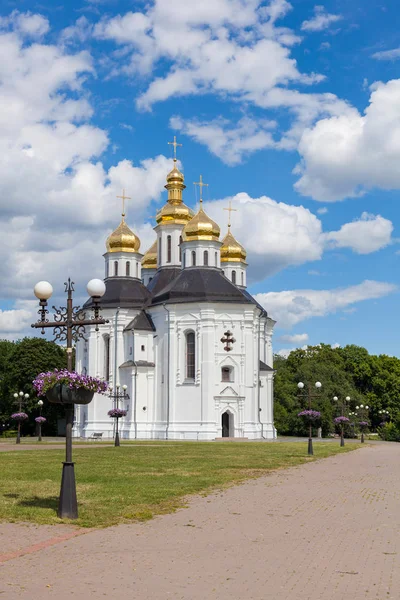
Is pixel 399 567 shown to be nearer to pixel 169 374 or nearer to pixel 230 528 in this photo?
pixel 230 528

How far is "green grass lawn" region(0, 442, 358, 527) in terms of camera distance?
12.2 metres

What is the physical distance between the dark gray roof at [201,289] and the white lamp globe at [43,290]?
4086cm

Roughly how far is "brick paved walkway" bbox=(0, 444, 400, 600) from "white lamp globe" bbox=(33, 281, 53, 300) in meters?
4.23

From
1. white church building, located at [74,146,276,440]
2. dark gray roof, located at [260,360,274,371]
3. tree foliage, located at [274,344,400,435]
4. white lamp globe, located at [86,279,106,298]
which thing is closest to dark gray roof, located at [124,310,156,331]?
white church building, located at [74,146,276,440]

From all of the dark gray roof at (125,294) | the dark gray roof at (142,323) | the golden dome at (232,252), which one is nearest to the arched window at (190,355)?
the dark gray roof at (142,323)

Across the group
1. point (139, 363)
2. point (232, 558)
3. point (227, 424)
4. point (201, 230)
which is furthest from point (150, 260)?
point (232, 558)

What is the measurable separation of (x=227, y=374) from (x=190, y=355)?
315 centimetres

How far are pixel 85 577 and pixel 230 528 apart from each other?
12.1 ft

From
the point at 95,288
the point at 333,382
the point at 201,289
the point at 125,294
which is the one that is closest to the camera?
the point at 95,288

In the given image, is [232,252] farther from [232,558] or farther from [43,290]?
[232,558]

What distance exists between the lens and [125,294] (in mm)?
59875

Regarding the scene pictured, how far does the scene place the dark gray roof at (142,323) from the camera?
185ft

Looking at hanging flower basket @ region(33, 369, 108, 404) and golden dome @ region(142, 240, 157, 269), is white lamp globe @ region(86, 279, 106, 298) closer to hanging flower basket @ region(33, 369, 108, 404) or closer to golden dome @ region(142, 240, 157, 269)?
hanging flower basket @ region(33, 369, 108, 404)

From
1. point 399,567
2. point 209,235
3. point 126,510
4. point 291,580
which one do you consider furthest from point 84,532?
→ point 209,235
